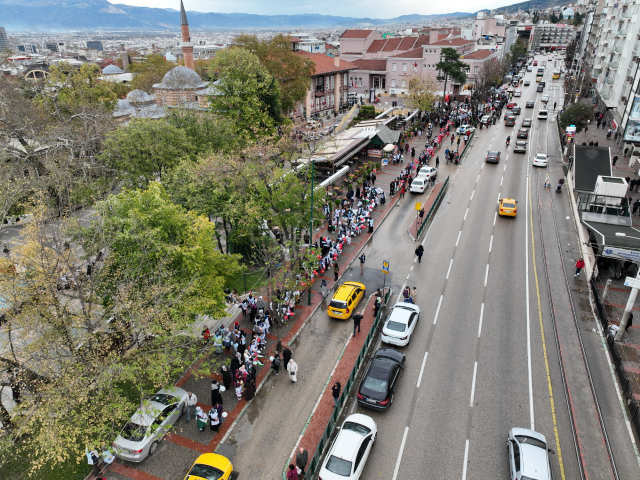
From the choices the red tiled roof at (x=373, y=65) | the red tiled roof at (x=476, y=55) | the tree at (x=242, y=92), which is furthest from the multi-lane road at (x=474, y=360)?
the red tiled roof at (x=476, y=55)

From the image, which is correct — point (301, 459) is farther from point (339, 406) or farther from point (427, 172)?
point (427, 172)

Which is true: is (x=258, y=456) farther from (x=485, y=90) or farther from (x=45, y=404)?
(x=485, y=90)

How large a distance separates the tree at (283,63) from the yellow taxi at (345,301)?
30433 mm

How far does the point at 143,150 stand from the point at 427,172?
25841 millimetres

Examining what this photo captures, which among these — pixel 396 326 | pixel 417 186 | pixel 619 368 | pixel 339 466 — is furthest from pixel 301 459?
pixel 417 186

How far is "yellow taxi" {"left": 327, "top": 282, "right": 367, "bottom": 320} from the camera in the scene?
70.9ft

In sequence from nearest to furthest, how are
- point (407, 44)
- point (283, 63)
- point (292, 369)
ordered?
point (292, 369) < point (283, 63) < point (407, 44)

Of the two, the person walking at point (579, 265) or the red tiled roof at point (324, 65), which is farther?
the red tiled roof at point (324, 65)

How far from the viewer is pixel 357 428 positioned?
1445 cm

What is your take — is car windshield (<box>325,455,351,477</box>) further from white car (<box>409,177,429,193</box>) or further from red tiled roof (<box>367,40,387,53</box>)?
red tiled roof (<box>367,40,387,53</box>)

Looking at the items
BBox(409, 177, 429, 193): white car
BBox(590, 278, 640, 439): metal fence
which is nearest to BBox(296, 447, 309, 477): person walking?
BBox(590, 278, 640, 439): metal fence

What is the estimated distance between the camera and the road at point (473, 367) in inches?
570

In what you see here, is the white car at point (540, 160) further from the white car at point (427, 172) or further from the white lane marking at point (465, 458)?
the white lane marking at point (465, 458)

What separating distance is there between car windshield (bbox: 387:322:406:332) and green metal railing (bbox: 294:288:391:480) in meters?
0.81
